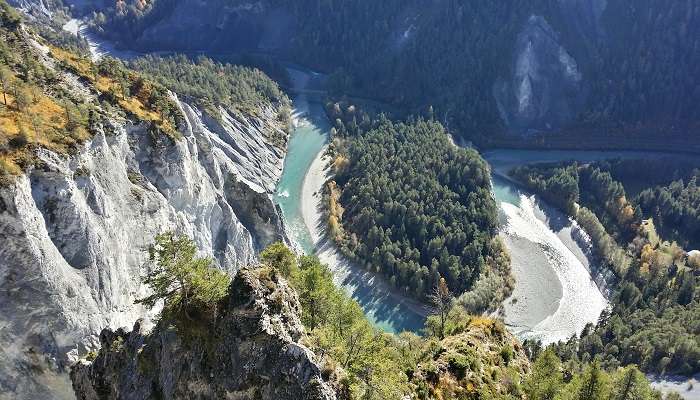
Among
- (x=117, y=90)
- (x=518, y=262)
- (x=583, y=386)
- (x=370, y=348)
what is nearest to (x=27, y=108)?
(x=117, y=90)

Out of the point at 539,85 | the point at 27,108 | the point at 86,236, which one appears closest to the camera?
the point at 86,236

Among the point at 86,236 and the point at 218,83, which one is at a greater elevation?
the point at 86,236

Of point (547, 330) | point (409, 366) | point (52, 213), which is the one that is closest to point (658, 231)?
point (547, 330)

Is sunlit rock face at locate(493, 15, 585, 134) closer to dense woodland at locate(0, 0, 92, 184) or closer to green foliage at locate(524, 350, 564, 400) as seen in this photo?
green foliage at locate(524, 350, 564, 400)

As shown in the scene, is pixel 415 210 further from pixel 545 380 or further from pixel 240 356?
pixel 240 356

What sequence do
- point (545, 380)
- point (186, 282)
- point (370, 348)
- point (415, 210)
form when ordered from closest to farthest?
1. point (186, 282)
2. point (370, 348)
3. point (545, 380)
4. point (415, 210)

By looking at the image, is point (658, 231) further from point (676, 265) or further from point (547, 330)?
point (547, 330)

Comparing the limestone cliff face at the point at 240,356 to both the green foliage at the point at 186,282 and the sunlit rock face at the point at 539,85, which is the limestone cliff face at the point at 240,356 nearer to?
the green foliage at the point at 186,282
